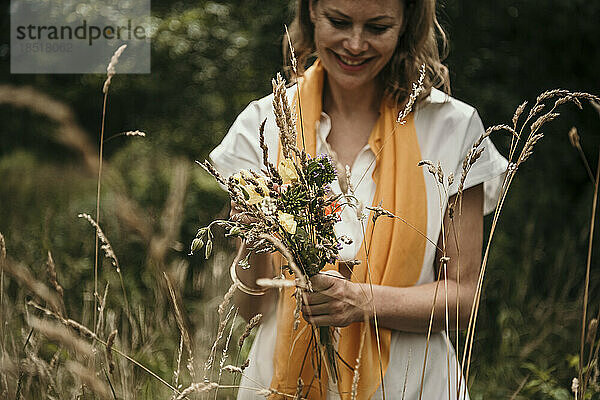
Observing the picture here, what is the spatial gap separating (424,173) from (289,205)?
701 millimetres

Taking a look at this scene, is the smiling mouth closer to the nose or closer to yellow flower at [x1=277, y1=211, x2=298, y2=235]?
the nose

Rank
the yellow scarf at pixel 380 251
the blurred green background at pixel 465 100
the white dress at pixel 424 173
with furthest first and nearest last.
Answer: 1. the blurred green background at pixel 465 100
2. the white dress at pixel 424 173
3. the yellow scarf at pixel 380 251

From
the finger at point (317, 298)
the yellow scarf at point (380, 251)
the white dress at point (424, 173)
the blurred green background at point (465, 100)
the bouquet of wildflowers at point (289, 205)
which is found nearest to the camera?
the bouquet of wildflowers at point (289, 205)

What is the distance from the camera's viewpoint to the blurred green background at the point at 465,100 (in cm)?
415

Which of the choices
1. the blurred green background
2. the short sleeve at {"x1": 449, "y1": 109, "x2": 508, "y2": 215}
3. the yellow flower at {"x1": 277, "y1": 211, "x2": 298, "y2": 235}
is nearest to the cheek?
the short sleeve at {"x1": 449, "y1": 109, "x2": 508, "y2": 215}

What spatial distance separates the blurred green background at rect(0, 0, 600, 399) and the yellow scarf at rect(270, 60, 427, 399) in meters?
2.32

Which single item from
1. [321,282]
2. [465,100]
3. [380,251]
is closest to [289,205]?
[321,282]

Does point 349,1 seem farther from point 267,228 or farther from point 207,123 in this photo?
point 207,123

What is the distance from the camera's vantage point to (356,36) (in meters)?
1.64

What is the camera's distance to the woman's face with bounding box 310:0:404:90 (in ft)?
5.39

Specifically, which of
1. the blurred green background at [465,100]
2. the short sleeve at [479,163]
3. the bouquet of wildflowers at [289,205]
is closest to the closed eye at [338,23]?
the short sleeve at [479,163]

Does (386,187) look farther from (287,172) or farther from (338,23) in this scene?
(287,172)

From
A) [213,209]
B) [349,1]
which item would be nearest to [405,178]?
[349,1]

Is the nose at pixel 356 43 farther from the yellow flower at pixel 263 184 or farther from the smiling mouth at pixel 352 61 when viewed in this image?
the yellow flower at pixel 263 184
